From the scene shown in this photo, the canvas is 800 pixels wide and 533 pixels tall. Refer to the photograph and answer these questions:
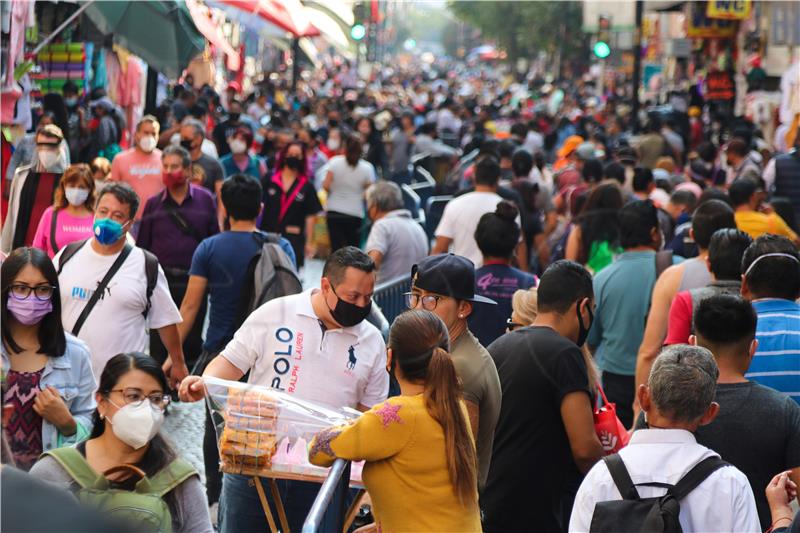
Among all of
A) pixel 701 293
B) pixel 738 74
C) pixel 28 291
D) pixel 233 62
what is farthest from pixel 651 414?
pixel 738 74

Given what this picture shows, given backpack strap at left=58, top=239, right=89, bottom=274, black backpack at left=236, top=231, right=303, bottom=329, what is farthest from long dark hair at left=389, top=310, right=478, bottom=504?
backpack strap at left=58, top=239, right=89, bottom=274

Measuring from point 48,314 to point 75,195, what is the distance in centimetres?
264

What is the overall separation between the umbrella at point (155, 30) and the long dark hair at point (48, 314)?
21.2 ft

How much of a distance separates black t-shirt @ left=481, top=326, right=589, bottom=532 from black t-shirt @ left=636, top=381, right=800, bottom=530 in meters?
0.51

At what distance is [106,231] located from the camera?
621 centimetres

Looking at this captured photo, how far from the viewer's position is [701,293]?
17.5 ft

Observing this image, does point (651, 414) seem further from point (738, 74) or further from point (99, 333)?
point (738, 74)

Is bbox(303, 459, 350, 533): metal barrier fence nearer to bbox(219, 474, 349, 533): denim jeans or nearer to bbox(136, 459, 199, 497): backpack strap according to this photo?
bbox(136, 459, 199, 497): backpack strap

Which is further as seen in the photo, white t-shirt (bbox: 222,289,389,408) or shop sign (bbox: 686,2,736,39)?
shop sign (bbox: 686,2,736,39)

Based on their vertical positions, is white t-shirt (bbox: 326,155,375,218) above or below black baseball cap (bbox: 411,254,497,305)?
below

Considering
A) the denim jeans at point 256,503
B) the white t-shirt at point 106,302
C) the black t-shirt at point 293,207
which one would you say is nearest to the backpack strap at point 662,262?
the white t-shirt at point 106,302

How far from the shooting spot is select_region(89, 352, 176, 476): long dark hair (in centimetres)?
352

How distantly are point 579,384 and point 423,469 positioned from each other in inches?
39.9

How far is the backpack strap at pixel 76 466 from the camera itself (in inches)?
131
